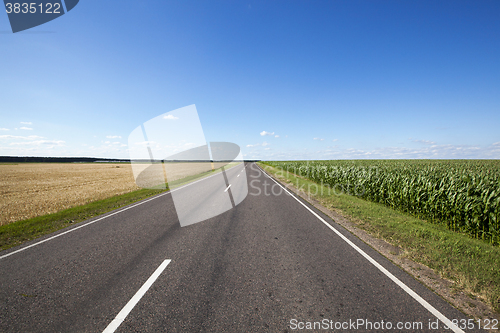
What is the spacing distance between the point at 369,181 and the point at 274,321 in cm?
1232

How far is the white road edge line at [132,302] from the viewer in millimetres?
2740

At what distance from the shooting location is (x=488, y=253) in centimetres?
516

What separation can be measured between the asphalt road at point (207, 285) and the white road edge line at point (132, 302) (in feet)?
0.06

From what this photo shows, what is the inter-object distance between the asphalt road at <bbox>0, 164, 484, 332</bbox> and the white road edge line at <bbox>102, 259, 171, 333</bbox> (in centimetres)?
2

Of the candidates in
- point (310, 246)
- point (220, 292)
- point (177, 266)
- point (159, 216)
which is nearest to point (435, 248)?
point (310, 246)

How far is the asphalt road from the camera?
9.41ft

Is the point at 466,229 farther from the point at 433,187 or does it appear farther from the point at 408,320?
the point at 408,320

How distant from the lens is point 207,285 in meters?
3.65

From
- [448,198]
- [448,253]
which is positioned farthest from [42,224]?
[448,198]

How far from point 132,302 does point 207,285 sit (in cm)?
113
